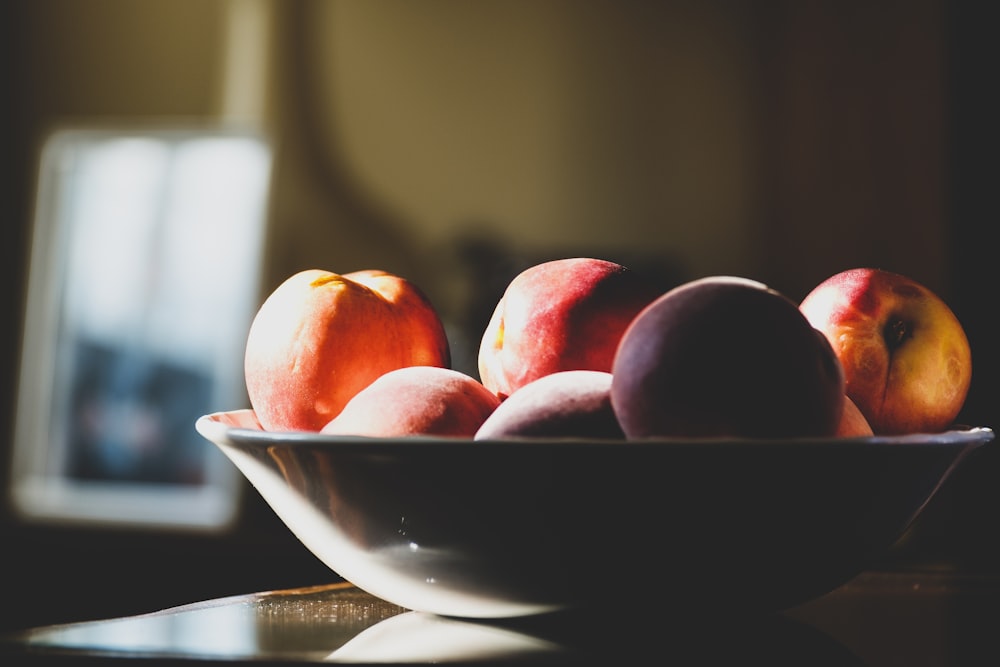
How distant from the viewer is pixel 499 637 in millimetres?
431

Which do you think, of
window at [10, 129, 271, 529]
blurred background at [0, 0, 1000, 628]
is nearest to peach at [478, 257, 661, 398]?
blurred background at [0, 0, 1000, 628]

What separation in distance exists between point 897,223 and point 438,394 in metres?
2.36

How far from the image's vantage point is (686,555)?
0.38 m

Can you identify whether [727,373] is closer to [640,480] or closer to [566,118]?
[640,480]

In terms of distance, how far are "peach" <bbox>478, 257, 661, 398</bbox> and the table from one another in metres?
0.14

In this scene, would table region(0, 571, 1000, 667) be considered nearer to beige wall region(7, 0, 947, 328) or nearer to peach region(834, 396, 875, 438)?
peach region(834, 396, 875, 438)

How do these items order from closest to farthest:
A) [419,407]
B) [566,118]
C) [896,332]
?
[419,407]
[896,332]
[566,118]

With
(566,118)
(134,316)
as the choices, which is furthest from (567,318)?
(134,316)

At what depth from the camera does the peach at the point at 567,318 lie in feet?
1.72

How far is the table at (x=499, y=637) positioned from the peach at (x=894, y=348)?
107 mm

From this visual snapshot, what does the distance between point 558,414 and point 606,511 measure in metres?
0.07

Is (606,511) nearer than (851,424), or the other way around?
(606,511)

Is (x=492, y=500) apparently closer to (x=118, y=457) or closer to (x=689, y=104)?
(x=689, y=104)

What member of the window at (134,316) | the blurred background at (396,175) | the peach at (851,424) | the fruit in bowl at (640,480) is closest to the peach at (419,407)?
the fruit in bowl at (640,480)
